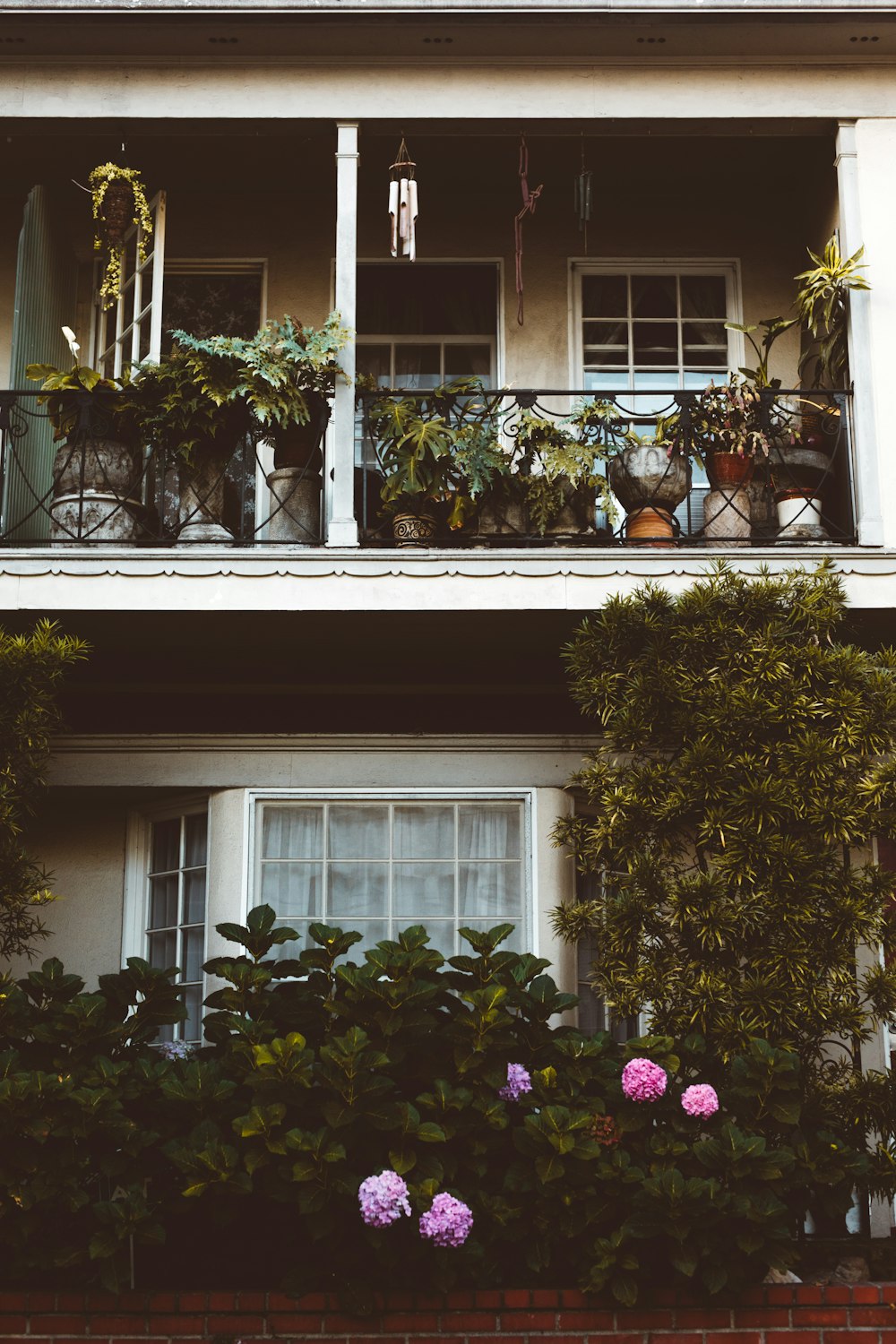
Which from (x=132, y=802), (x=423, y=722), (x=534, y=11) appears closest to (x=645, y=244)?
(x=534, y=11)

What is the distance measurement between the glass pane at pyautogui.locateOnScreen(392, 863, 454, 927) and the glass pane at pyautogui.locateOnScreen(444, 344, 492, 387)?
3.12m

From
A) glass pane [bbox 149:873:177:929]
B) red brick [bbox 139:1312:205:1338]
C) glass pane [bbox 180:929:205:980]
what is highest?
glass pane [bbox 149:873:177:929]

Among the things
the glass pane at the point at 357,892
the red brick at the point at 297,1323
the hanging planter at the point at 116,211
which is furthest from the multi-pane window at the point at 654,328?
the red brick at the point at 297,1323

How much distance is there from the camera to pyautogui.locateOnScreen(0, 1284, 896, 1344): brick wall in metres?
5.96

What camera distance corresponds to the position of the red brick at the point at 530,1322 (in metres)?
5.99

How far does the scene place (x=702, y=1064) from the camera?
6.44 metres

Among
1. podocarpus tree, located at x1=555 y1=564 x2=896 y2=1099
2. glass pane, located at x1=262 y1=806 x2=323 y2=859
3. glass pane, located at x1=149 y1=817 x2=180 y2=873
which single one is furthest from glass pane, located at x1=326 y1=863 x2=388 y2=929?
podocarpus tree, located at x1=555 y1=564 x2=896 y2=1099

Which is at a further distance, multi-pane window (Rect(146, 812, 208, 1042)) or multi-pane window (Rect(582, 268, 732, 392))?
multi-pane window (Rect(582, 268, 732, 392))

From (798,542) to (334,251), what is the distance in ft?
11.4

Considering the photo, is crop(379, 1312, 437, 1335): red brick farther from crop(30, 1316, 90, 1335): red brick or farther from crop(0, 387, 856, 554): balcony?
crop(0, 387, 856, 554): balcony

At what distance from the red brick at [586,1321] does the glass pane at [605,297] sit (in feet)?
18.7

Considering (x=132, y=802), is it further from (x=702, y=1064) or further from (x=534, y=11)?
(x=534, y=11)

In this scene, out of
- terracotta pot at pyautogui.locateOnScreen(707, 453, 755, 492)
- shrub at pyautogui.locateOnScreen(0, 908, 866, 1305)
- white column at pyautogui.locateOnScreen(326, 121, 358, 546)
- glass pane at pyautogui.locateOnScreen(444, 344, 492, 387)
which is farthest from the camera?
glass pane at pyautogui.locateOnScreen(444, 344, 492, 387)

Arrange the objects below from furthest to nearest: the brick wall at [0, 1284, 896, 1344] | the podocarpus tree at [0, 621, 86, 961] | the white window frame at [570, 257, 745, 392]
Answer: the white window frame at [570, 257, 745, 392]
the podocarpus tree at [0, 621, 86, 961]
the brick wall at [0, 1284, 896, 1344]
